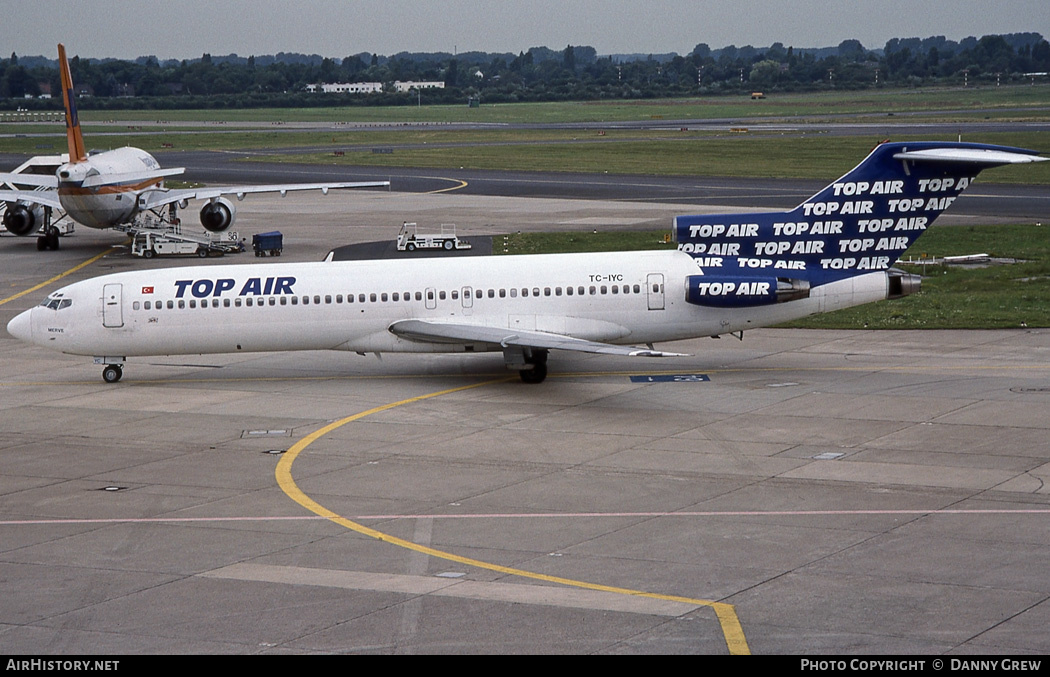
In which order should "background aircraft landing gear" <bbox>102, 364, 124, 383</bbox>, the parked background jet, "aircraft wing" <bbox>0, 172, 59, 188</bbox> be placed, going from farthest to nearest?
"aircraft wing" <bbox>0, 172, 59, 188</bbox>, the parked background jet, "background aircraft landing gear" <bbox>102, 364, 124, 383</bbox>

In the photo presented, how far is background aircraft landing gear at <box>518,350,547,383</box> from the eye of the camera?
34438 mm

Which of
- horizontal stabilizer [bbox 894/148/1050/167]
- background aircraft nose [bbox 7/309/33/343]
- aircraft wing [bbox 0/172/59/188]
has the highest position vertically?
horizontal stabilizer [bbox 894/148/1050/167]

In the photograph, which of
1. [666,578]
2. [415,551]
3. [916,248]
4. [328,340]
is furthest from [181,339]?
[916,248]

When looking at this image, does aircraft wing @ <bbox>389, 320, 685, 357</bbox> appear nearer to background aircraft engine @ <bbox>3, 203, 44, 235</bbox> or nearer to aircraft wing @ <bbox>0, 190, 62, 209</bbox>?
aircraft wing @ <bbox>0, 190, 62, 209</bbox>

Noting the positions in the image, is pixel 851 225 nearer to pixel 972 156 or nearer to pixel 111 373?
pixel 972 156

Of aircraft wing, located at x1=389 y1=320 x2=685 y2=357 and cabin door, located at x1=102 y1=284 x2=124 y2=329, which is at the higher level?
cabin door, located at x1=102 y1=284 x2=124 y2=329

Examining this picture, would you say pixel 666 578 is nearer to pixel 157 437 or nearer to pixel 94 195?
pixel 157 437

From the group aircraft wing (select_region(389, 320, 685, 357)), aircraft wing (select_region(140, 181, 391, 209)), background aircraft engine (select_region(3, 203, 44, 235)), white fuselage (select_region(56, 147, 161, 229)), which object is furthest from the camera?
background aircraft engine (select_region(3, 203, 44, 235))

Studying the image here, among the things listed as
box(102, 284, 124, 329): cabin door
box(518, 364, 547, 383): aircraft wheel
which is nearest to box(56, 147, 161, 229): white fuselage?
box(102, 284, 124, 329): cabin door

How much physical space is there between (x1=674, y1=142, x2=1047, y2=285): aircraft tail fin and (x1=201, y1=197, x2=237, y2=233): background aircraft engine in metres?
37.1

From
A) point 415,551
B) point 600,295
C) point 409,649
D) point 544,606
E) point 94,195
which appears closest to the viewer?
point 409,649

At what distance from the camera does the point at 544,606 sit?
17.9 metres

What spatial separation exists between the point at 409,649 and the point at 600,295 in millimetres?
19323

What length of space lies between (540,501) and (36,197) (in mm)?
52189
